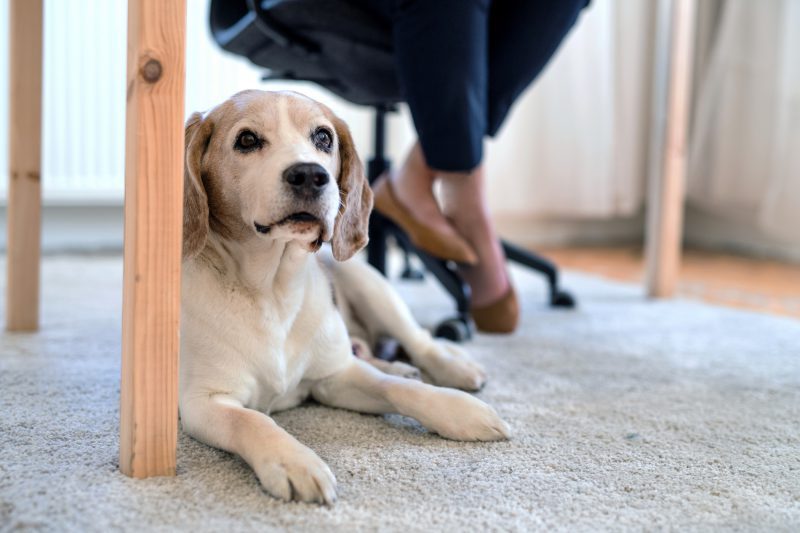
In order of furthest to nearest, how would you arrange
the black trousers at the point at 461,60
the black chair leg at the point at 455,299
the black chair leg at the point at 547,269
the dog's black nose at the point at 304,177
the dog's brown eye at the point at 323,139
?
the black chair leg at the point at 547,269 → the black chair leg at the point at 455,299 → the black trousers at the point at 461,60 → the dog's brown eye at the point at 323,139 → the dog's black nose at the point at 304,177

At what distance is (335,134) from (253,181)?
19 centimetres

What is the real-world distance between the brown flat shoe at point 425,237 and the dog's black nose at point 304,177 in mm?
702

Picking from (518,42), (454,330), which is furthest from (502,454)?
(518,42)

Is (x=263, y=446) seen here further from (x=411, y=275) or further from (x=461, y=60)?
(x=411, y=275)

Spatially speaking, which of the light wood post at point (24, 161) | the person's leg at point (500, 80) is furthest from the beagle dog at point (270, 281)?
the light wood post at point (24, 161)

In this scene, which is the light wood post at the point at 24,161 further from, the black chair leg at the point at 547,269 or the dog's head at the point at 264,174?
the black chair leg at the point at 547,269

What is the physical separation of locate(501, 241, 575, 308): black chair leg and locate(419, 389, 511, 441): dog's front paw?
3.41 feet

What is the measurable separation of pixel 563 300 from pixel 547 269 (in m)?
0.09

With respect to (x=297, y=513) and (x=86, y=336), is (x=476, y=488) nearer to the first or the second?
(x=297, y=513)

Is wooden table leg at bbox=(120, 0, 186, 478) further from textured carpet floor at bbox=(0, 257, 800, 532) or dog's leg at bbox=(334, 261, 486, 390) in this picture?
dog's leg at bbox=(334, 261, 486, 390)

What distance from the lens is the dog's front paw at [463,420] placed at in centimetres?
106

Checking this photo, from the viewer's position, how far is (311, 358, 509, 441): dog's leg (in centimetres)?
106

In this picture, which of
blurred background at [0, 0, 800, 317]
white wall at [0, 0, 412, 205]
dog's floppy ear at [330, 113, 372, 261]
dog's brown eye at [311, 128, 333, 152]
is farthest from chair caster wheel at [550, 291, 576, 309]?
white wall at [0, 0, 412, 205]

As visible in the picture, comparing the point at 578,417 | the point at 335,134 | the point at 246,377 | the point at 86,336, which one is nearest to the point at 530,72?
the point at 335,134
